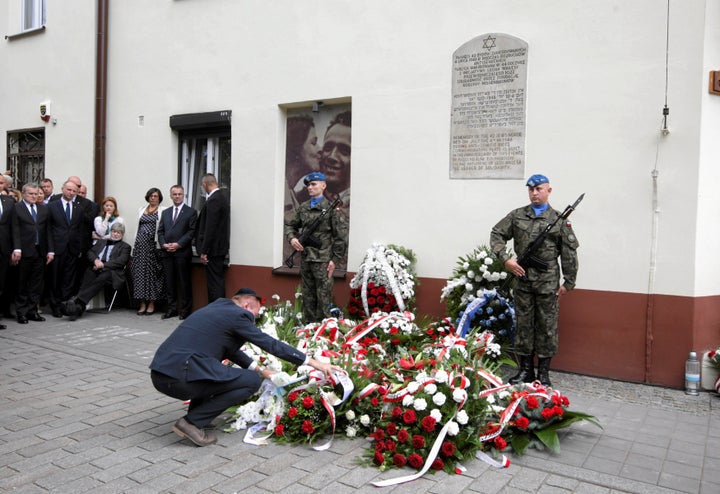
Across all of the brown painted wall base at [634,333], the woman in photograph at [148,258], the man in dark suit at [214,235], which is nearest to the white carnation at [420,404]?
the brown painted wall base at [634,333]

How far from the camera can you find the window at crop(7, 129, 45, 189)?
40.0 feet

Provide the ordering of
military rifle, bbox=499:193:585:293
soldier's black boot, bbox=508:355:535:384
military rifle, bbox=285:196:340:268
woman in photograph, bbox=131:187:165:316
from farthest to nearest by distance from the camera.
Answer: woman in photograph, bbox=131:187:165:316 → military rifle, bbox=285:196:340:268 → soldier's black boot, bbox=508:355:535:384 → military rifle, bbox=499:193:585:293

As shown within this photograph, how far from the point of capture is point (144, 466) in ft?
13.3

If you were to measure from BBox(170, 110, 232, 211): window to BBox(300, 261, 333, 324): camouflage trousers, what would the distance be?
9.15 ft

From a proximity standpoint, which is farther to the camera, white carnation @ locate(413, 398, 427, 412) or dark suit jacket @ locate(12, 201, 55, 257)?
dark suit jacket @ locate(12, 201, 55, 257)

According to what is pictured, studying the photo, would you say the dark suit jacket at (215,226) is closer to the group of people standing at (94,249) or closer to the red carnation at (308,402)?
the group of people standing at (94,249)

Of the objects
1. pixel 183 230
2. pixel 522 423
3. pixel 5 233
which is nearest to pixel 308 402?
pixel 522 423

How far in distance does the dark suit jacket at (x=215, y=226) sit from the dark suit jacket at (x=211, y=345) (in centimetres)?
460

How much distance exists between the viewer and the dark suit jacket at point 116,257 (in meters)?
9.80

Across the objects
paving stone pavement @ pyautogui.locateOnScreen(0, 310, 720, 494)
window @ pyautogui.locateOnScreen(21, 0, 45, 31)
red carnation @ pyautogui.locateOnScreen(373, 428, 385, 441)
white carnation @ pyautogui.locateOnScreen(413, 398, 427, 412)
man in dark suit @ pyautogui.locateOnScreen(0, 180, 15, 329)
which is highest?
window @ pyautogui.locateOnScreen(21, 0, 45, 31)

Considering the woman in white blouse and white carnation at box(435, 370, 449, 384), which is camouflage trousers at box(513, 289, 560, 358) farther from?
the woman in white blouse

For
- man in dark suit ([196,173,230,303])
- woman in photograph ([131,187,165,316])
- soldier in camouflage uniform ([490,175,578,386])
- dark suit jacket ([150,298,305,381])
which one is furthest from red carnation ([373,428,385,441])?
A: woman in photograph ([131,187,165,316])

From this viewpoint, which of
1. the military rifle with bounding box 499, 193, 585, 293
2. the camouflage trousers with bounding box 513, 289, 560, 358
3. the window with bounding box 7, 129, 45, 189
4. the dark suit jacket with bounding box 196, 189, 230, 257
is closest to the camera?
the military rifle with bounding box 499, 193, 585, 293

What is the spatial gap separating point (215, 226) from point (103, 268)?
2115 millimetres
